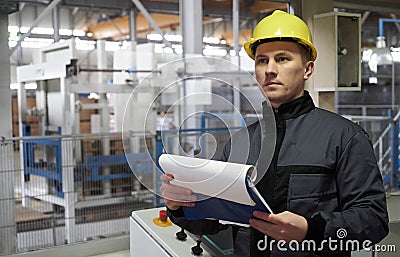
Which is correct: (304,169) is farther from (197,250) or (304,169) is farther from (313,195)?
(197,250)

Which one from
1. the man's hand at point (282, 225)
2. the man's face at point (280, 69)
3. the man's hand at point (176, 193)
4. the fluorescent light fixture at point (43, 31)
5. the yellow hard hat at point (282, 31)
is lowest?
the man's hand at point (282, 225)

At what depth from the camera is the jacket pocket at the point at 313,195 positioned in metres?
1.28

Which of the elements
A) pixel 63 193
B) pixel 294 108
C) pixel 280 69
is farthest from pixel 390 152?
pixel 280 69

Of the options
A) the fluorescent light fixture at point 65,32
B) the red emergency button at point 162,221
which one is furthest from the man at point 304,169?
the fluorescent light fixture at point 65,32

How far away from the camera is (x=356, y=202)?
1.21 metres

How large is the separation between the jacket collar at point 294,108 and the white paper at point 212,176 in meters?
0.36

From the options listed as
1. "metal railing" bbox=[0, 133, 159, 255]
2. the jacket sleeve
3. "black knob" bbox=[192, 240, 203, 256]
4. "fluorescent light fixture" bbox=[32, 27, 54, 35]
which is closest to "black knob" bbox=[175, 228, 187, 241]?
"black knob" bbox=[192, 240, 203, 256]

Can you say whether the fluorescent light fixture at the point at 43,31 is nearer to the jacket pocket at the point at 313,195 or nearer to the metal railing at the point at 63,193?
the metal railing at the point at 63,193

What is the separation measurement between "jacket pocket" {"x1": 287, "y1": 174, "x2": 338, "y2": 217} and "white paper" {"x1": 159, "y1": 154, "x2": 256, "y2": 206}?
287 millimetres

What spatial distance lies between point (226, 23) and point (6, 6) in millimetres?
8366

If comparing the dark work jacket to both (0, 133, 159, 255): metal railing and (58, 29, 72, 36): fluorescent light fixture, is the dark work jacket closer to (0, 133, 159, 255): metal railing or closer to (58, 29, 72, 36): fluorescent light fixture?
(0, 133, 159, 255): metal railing

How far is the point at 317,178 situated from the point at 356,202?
12 cm

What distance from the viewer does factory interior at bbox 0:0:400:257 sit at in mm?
1365

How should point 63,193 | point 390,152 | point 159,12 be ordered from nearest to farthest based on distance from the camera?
1. point 63,193
2. point 390,152
3. point 159,12
